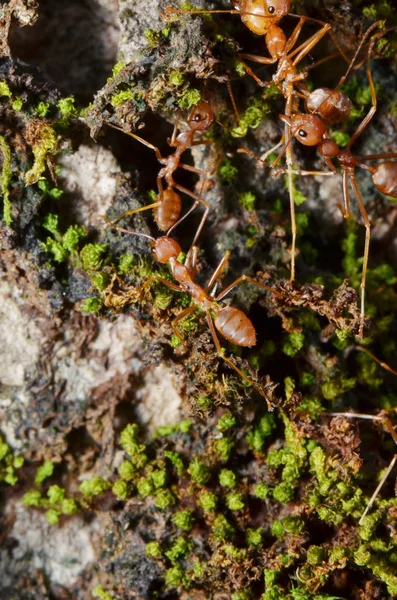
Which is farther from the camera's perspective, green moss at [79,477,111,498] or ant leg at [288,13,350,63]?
green moss at [79,477,111,498]

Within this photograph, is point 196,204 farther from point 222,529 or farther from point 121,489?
point 222,529

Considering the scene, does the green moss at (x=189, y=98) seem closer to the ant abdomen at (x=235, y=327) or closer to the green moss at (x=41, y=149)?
the green moss at (x=41, y=149)

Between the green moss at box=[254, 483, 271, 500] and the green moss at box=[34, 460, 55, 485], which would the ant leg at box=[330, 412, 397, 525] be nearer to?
the green moss at box=[254, 483, 271, 500]

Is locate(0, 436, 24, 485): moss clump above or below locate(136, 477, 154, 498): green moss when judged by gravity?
below

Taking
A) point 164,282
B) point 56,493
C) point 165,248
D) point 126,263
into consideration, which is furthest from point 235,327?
point 56,493

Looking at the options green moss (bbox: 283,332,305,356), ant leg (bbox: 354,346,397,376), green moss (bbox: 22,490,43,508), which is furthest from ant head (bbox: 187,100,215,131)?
green moss (bbox: 22,490,43,508)

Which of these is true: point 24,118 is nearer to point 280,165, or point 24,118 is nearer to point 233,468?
point 280,165
